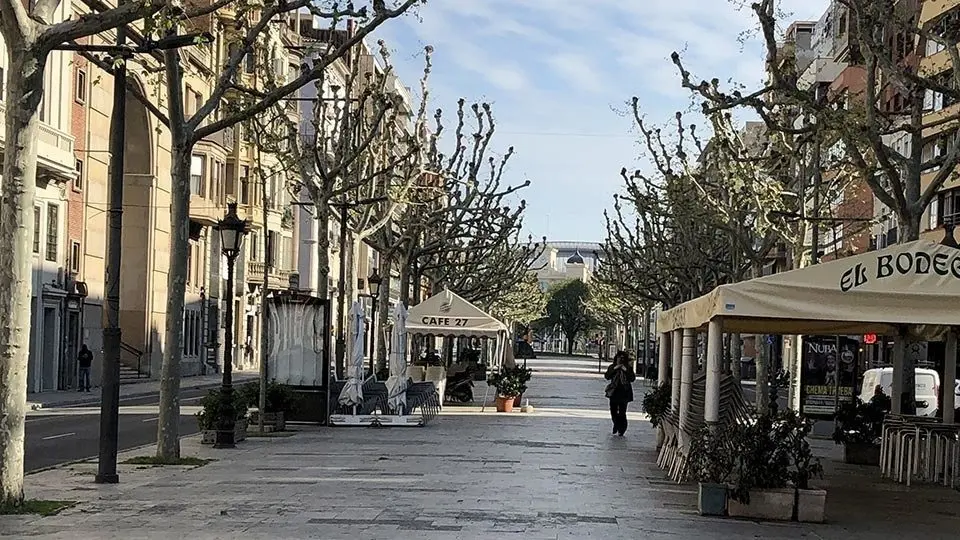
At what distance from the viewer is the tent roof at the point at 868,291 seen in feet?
48.4

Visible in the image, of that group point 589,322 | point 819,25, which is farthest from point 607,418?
point 589,322

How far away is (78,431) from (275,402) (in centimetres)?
414

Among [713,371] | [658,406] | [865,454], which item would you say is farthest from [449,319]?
[713,371]

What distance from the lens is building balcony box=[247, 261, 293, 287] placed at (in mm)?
75688

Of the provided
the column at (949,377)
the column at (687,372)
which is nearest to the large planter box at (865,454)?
the column at (949,377)

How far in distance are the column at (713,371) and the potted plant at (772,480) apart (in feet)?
3.16

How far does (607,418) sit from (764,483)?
21558mm

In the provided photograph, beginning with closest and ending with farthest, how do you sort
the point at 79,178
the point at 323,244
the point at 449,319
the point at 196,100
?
the point at 323,244
the point at 449,319
the point at 79,178
the point at 196,100

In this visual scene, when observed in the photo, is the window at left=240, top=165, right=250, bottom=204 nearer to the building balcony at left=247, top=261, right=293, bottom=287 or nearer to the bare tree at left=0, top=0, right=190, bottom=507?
the building balcony at left=247, top=261, right=293, bottom=287

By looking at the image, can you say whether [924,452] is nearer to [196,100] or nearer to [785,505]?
[785,505]

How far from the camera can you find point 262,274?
76062 millimetres

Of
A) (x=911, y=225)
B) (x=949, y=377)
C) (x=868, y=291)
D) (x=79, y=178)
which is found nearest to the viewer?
(x=868, y=291)

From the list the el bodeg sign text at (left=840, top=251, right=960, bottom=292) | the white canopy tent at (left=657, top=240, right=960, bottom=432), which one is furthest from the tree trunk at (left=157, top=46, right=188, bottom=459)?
the el bodeg sign text at (left=840, top=251, right=960, bottom=292)

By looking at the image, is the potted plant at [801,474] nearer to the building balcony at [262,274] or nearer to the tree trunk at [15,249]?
the tree trunk at [15,249]
